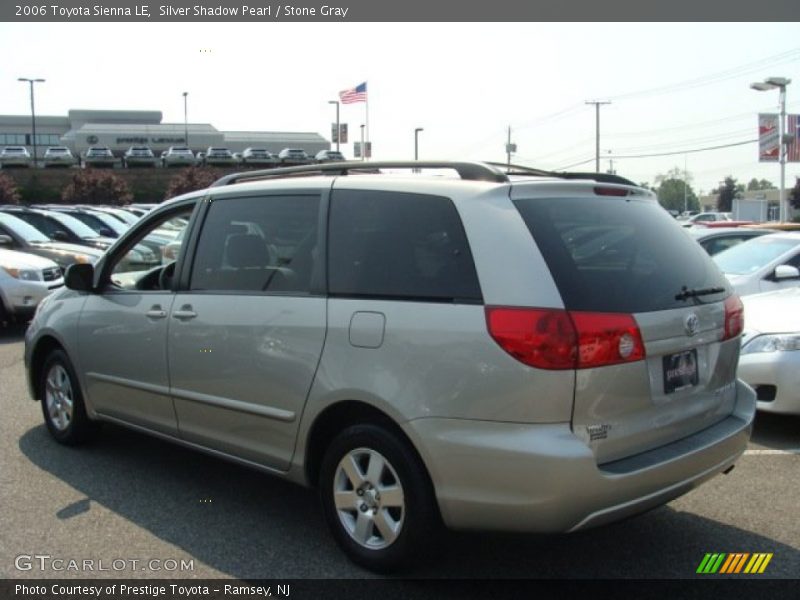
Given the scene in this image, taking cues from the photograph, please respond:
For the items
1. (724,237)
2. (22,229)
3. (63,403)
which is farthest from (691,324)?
(22,229)

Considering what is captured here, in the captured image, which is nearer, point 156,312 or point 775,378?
point 156,312

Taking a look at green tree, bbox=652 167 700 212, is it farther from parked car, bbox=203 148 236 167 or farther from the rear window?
the rear window

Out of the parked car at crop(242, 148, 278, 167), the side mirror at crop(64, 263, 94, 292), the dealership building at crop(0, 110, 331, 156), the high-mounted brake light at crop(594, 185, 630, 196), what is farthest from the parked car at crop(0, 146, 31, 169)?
the high-mounted brake light at crop(594, 185, 630, 196)

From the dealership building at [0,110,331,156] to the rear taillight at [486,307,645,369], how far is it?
80467 millimetres

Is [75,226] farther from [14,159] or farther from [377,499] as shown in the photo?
[14,159]

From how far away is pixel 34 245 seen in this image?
13.2 meters

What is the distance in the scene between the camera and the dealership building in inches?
3302

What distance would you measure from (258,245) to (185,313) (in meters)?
0.60

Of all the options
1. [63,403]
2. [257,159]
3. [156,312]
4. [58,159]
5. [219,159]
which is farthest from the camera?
[257,159]

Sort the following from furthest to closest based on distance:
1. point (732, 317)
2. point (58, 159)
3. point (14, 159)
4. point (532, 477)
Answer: point (58, 159)
point (14, 159)
point (732, 317)
point (532, 477)

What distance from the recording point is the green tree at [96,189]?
44312mm

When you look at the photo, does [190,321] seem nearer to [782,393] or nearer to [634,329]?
[634,329]

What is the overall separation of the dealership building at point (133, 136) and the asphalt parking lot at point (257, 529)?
257 ft

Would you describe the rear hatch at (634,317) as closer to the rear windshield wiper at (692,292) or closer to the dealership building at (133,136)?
the rear windshield wiper at (692,292)
